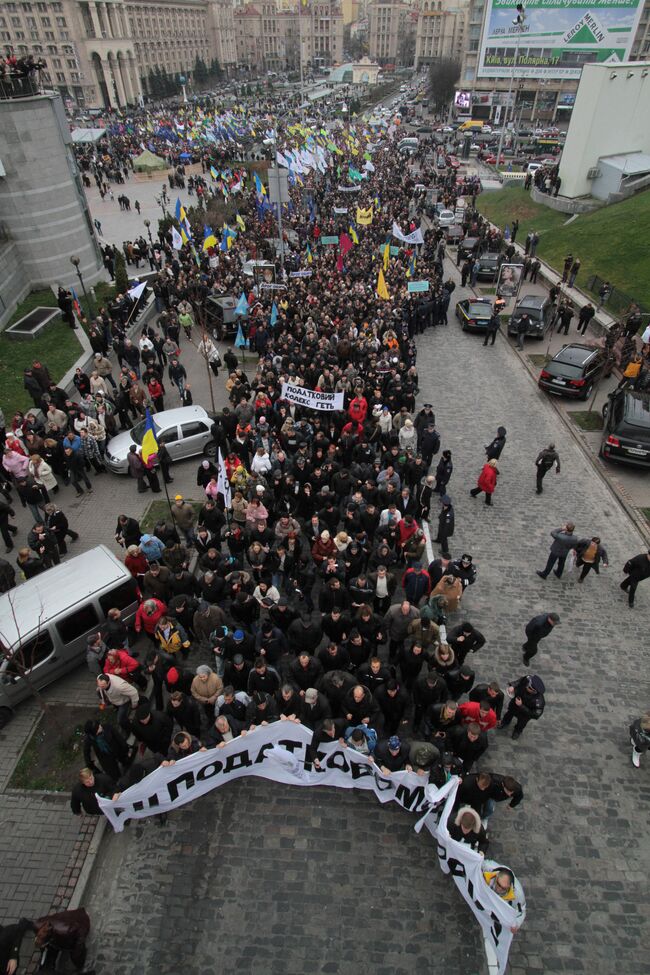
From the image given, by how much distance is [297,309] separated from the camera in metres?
21.1

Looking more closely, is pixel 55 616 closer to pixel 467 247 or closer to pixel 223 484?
pixel 223 484

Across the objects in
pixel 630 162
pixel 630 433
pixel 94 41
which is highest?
pixel 94 41

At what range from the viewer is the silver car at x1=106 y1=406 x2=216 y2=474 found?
47.8 ft

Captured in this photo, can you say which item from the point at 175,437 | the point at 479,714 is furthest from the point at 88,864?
the point at 175,437

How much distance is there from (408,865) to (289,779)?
1802 millimetres

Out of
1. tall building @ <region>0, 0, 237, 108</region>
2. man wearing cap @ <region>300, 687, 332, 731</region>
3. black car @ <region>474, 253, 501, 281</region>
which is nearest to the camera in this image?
man wearing cap @ <region>300, 687, 332, 731</region>

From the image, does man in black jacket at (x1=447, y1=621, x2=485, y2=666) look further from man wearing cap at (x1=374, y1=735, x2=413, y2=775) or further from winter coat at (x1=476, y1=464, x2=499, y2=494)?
winter coat at (x1=476, y1=464, x2=499, y2=494)

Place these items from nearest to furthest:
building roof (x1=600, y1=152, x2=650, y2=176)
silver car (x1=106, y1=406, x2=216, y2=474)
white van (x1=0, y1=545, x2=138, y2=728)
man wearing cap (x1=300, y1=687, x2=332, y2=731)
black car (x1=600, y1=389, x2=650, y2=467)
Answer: man wearing cap (x1=300, y1=687, x2=332, y2=731) → white van (x1=0, y1=545, x2=138, y2=728) → black car (x1=600, y1=389, x2=650, y2=467) → silver car (x1=106, y1=406, x2=216, y2=474) → building roof (x1=600, y1=152, x2=650, y2=176)

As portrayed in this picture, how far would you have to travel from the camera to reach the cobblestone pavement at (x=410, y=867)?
6316mm

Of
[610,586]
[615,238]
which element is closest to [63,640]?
[610,586]

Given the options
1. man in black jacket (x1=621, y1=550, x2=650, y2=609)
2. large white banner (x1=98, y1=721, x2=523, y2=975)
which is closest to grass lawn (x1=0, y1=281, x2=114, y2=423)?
large white banner (x1=98, y1=721, x2=523, y2=975)

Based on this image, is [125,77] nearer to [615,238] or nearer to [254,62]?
[254,62]

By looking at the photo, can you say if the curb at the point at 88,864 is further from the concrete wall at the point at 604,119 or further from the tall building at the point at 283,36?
the tall building at the point at 283,36

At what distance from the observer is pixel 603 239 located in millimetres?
29984
